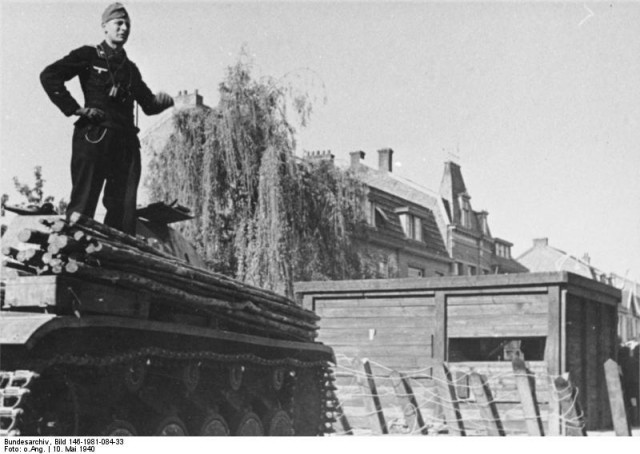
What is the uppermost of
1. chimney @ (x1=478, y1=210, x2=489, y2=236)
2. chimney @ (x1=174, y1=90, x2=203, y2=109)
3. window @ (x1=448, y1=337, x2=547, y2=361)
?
chimney @ (x1=478, y1=210, x2=489, y2=236)

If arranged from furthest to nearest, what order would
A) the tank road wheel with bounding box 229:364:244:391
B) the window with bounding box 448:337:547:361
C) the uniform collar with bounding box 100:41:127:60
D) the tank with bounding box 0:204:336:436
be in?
the window with bounding box 448:337:547:361 → the tank road wheel with bounding box 229:364:244:391 → the uniform collar with bounding box 100:41:127:60 → the tank with bounding box 0:204:336:436

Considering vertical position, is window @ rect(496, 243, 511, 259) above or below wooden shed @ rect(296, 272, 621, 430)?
above

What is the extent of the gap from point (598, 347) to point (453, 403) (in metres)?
3.97

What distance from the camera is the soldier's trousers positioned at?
21.9 ft

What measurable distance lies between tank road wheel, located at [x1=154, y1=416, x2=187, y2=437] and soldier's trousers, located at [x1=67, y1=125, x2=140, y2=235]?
1487 millimetres

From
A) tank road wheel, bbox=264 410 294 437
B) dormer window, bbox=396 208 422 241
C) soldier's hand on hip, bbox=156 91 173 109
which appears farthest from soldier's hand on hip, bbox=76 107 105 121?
dormer window, bbox=396 208 422 241

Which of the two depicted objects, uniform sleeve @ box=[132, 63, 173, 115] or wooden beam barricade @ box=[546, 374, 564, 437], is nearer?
uniform sleeve @ box=[132, 63, 173, 115]

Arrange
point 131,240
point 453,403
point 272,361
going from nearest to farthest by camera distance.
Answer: point 131,240, point 272,361, point 453,403

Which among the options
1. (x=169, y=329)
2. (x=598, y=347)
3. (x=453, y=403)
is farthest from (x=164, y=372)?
(x=598, y=347)

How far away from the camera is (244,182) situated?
18.7 metres

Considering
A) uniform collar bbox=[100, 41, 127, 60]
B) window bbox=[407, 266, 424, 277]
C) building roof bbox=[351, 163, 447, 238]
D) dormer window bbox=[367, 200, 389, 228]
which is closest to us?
uniform collar bbox=[100, 41, 127, 60]

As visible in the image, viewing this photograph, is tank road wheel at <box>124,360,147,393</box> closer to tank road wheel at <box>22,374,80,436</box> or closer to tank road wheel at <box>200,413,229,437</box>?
tank road wheel at <box>22,374,80,436</box>
